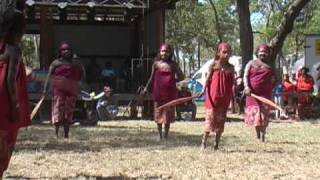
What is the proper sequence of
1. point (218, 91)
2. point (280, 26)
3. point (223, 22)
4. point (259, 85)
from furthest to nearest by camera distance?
point (223, 22), point (280, 26), point (259, 85), point (218, 91)

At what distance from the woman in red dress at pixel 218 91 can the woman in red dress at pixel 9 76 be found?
4556 mm

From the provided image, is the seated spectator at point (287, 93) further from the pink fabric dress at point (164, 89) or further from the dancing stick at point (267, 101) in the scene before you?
the dancing stick at point (267, 101)

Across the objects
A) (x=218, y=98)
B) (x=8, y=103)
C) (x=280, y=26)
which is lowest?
(x=218, y=98)

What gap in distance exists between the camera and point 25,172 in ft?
27.8

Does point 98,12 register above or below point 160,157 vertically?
above

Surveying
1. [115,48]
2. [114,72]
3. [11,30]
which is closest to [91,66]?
[114,72]

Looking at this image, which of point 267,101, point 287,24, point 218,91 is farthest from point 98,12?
point 218,91

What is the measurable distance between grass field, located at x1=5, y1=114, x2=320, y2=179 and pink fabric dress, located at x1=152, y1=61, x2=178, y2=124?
462 millimetres

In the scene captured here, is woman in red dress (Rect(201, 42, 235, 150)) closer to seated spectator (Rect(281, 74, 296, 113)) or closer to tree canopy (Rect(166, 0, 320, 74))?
seated spectator (Rect(281, 74, 296, 113))

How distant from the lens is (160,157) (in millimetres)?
9961

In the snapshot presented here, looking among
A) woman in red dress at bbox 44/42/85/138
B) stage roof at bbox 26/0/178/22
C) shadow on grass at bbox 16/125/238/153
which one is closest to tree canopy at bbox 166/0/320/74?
stage roof at bbox 26/0/178/22

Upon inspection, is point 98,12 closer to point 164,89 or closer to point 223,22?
point 164,89

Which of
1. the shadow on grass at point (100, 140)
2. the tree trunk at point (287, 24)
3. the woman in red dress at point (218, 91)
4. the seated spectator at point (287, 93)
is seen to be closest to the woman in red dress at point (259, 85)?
the shadow on grass at point (100, 140)

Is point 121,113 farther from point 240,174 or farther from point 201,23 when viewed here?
point 201,23
